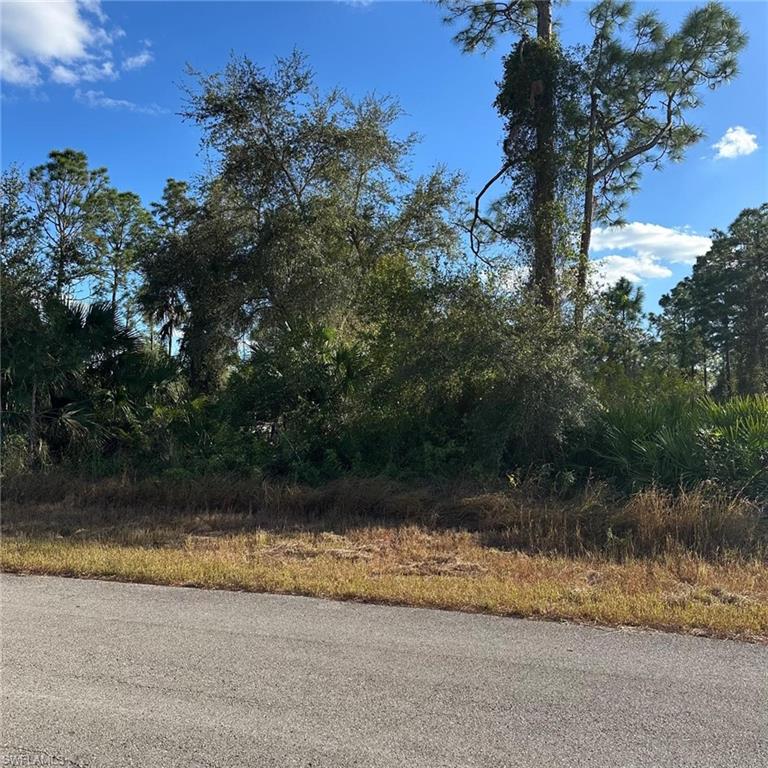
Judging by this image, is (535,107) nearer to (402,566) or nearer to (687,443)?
(687,443)

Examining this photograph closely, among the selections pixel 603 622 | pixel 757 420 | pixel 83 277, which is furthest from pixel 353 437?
pixel 83 277

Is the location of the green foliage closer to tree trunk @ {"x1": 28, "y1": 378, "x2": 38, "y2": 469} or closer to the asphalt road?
the asphalt road

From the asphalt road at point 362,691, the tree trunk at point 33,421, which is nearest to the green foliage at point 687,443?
the asphalt road at point 362,691

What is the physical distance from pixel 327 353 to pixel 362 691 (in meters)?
9.00

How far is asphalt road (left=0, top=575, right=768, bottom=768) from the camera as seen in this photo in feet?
9.89

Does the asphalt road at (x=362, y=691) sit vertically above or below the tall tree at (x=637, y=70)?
below

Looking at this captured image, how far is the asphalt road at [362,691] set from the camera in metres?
3.01

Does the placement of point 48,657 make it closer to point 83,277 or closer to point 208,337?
point 208,337

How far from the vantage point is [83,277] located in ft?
65.1

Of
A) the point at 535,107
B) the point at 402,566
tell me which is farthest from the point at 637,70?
the point at 402,566

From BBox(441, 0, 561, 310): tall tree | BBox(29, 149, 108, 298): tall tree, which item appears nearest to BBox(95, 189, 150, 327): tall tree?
BBox(29, 149, 108, 298): tall tree

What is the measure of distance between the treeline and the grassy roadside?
2063 mm

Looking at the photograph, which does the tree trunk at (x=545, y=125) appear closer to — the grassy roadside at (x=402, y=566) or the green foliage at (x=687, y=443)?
the green foliage at (x=687, y=443)

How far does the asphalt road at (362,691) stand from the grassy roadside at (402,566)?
35cm
